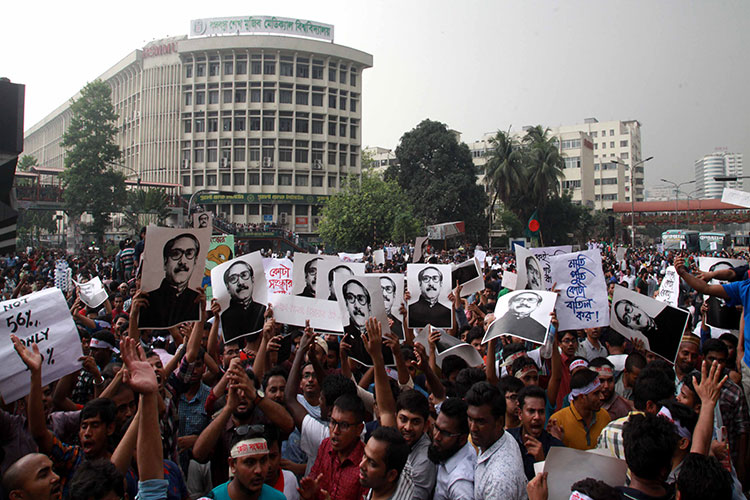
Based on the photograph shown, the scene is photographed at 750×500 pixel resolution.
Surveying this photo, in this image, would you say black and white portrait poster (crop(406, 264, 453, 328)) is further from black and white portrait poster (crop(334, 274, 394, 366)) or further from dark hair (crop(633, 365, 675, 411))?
dark hair (crop(633, 365, 675, 411))

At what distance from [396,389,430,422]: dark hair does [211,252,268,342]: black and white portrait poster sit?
3.03m

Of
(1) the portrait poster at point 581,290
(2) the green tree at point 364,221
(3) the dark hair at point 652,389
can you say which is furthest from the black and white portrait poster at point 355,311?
(2) the green tree at point 364,221

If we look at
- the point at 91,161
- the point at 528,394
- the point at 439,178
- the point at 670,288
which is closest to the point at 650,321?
the point at 528,394

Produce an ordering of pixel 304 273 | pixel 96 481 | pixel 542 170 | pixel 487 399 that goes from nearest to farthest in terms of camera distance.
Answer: pixel 96 481 < pixel 487 399 < pixel 304 273 < pixel 542 170

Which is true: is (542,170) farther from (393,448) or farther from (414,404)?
(393,448)

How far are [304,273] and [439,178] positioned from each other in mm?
51746

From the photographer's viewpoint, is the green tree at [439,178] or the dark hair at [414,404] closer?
the dark hair at [414,404]

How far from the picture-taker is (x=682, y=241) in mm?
31438

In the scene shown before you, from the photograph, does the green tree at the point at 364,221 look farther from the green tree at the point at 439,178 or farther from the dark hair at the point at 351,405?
the dark hair at the point at 351,405

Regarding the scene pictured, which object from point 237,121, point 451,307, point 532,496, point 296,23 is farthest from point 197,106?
point 532,496

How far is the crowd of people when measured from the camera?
10.0ft

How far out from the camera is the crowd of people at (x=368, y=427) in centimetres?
A: 306

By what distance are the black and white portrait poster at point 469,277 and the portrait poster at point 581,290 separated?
2.01 m

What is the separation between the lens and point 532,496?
3.03m
